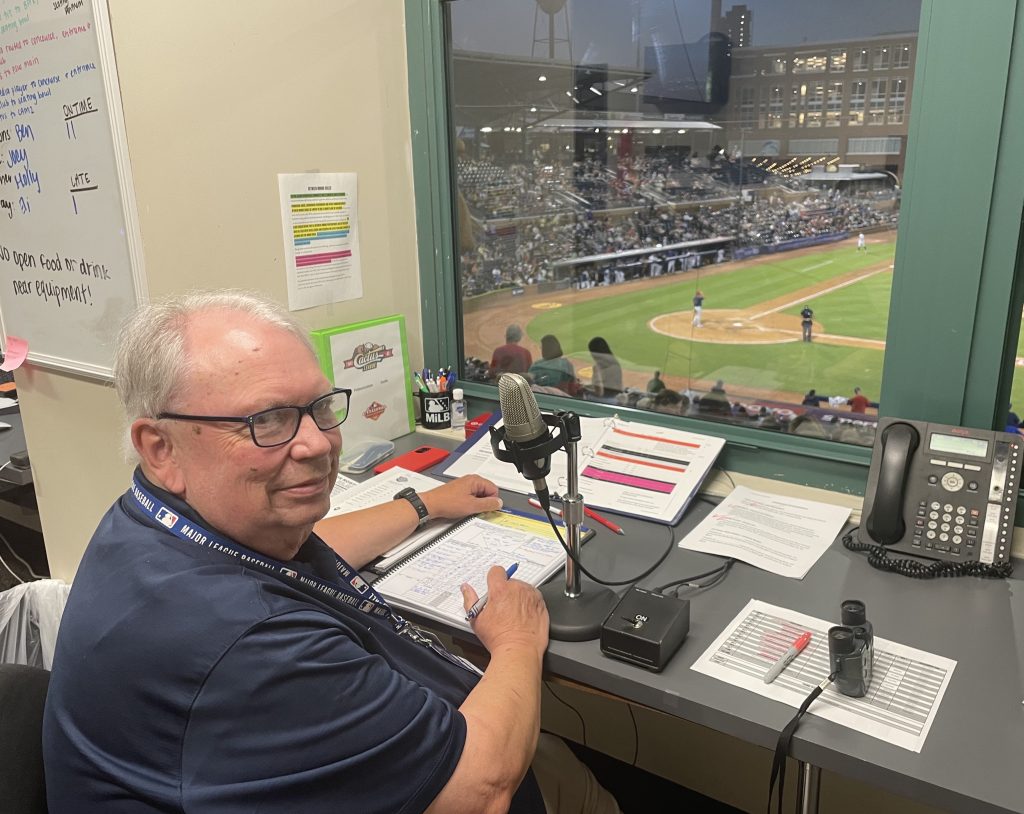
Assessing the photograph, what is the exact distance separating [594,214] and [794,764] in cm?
145

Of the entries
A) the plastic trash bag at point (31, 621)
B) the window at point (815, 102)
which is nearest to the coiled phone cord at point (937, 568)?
the window at point (815, 102)

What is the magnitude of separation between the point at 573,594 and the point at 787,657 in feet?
1.14

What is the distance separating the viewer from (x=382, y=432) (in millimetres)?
2098

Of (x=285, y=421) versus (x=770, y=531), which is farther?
(x=770, y=531)

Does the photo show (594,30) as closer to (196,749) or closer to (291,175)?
(291,175)

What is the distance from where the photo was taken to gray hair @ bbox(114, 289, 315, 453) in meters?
0.96

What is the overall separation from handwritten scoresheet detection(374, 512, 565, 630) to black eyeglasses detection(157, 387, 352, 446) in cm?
41

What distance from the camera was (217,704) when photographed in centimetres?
81

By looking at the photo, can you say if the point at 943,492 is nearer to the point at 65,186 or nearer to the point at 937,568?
the point at 937,568

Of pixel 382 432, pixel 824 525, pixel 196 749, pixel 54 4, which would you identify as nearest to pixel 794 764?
pixel 824 525

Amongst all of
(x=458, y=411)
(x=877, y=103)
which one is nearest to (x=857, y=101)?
(x=877, y=103)

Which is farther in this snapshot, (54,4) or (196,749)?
(54,4)

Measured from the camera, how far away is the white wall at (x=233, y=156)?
1.57m

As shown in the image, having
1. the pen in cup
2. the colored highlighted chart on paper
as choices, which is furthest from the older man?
the colored highlighted chart on paper
